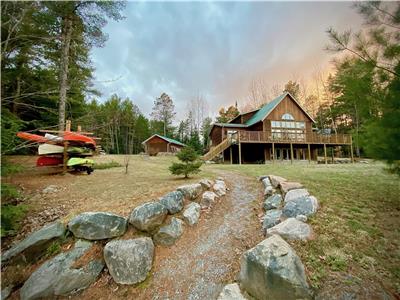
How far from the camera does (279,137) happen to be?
17062 mm

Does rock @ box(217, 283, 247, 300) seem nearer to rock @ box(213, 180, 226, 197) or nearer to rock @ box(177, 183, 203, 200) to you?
rock @ box(177, 183, 203, 200)

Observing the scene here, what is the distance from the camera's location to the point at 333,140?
57.5 ft

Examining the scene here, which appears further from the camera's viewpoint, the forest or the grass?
the forest

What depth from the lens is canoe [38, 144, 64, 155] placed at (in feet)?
22.0

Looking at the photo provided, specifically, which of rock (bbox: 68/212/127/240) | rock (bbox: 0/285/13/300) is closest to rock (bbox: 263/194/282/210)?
rock (bbox: 68/212/127/240)

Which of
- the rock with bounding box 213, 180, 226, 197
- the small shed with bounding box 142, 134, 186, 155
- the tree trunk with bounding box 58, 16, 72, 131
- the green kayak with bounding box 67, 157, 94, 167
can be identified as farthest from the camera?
the small shed with bounding box 142, 134, 186, 155

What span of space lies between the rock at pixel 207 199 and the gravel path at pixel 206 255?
0.17 metres

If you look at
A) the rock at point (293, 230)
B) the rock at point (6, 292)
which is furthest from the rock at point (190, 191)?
the rock at point (6, 292)

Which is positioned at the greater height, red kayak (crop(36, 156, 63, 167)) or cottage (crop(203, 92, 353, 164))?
cottage (crop(203, 92, 353, 164))

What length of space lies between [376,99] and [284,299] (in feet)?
13.0

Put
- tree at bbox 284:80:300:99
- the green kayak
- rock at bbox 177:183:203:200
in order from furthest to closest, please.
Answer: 1. tree at bbox 284:80:300:99
2. the green kayak
3. rock at bbox 177:183:203:200

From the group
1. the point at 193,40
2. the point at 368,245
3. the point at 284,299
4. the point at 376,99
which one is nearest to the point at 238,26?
the point at 193,40

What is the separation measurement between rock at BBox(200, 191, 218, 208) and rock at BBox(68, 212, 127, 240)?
6.59ft

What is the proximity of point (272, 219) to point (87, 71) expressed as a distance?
12.6 metres
